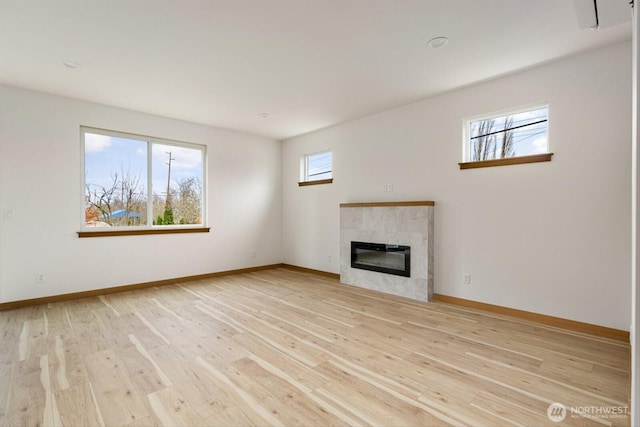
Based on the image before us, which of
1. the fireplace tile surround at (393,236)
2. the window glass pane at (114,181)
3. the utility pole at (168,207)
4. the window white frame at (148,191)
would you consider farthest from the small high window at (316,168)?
the window glass pane at (114,181)

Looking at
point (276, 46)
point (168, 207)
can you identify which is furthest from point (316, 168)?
point (276, 46)

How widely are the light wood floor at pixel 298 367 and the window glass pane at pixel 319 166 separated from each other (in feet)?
9.18

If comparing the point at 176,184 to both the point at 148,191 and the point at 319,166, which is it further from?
the point at 319,166

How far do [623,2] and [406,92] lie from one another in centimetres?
213

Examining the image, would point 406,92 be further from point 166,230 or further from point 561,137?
point 166,230

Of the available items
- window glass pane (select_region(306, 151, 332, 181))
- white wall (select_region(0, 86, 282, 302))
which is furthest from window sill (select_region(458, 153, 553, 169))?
white wall (select_region(0, 86, 282, 302))

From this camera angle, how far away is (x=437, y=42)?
2.71 m

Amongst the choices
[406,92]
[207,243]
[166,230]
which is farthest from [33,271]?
[406,92]

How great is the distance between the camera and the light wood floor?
5.74ft

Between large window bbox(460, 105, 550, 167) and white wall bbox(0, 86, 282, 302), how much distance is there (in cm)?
412

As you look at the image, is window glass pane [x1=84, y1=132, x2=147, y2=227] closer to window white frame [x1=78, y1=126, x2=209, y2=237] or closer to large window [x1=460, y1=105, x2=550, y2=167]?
window white frame [x1=78, y1=126, x2=209, y2=237]

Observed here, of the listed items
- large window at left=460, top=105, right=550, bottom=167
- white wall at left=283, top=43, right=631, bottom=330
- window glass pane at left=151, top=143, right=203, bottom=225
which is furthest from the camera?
window glass pane at left=151, top=143, right=203, bottom=225

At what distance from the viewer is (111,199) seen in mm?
4496

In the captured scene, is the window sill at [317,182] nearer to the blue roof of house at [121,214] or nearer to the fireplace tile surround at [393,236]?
the fireplace tile surround at [393,236]
